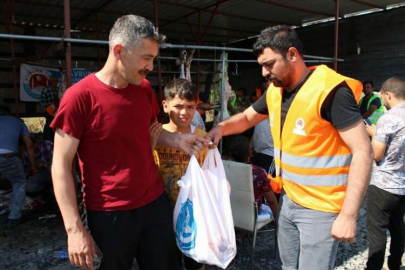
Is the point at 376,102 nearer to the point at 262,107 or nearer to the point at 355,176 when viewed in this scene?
the point at 262,107

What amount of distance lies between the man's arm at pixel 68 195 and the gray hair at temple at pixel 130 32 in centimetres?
51

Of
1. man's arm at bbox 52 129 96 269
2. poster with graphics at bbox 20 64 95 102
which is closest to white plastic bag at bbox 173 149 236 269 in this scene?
man's arm at bbox 52 129 96 269

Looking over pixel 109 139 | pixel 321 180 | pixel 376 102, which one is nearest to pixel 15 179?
pixel 109 139

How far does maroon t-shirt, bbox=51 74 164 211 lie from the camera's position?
60.1 inches

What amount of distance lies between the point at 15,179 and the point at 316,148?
3829 mm

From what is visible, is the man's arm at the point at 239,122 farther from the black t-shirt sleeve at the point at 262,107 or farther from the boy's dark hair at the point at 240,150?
the boy's dark hair at the point at 240,150

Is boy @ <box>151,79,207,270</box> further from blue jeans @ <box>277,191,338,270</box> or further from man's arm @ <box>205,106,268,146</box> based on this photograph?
blue jeans @ <box>277,191,338,270</box>

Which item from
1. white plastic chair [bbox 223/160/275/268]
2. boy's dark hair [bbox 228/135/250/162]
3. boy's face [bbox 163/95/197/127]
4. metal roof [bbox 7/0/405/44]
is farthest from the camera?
metal roof [bbox 7/0/405/44]

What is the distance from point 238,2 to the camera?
709cm

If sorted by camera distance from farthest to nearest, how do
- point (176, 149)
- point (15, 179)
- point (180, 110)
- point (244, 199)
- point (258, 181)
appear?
point (15, 179) → point (258, 181) → point (244, 199) → point (180, 110) → point (176, 149)

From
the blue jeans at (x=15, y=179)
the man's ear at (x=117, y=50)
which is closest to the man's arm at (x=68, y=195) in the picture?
the man's ear at (x=117, y=50)

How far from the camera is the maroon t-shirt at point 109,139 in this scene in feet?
5.01

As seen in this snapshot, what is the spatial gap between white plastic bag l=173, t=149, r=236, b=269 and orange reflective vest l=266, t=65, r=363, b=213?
0.44 meters

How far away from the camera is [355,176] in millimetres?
1478
